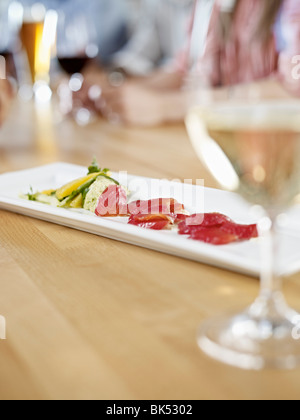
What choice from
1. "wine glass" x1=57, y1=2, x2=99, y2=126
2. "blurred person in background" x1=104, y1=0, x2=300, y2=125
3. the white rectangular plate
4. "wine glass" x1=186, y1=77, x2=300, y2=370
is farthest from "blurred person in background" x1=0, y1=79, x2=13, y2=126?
"wine glass" x1=186, y1=77, x2=300, y2=370

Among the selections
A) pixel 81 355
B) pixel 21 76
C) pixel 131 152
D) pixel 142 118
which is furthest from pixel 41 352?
pixel 21 76

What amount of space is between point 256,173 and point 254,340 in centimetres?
12

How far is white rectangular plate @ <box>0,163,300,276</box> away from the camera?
0.61 m

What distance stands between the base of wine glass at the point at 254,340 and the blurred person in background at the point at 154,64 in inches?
14.9

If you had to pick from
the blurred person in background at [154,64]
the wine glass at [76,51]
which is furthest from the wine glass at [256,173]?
the wine glass at [76,51]

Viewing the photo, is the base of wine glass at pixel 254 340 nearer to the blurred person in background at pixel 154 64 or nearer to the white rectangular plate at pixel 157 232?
the white rectangular plate at pixel 157 232

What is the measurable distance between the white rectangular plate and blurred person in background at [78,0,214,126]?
0.59 feet

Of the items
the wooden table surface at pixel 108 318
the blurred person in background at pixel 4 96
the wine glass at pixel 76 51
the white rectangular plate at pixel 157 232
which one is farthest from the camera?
the wine glass at pixel 76 51

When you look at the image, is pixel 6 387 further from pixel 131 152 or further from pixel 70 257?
pixel 131 152

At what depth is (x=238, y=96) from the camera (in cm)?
47

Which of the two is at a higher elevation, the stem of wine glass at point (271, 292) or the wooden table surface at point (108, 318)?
the stem of wine glass at point (271, 292)

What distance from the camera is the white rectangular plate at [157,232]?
61 cm

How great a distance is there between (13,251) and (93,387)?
1.09ft

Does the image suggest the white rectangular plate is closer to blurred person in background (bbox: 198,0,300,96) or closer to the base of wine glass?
the base of wine glass
